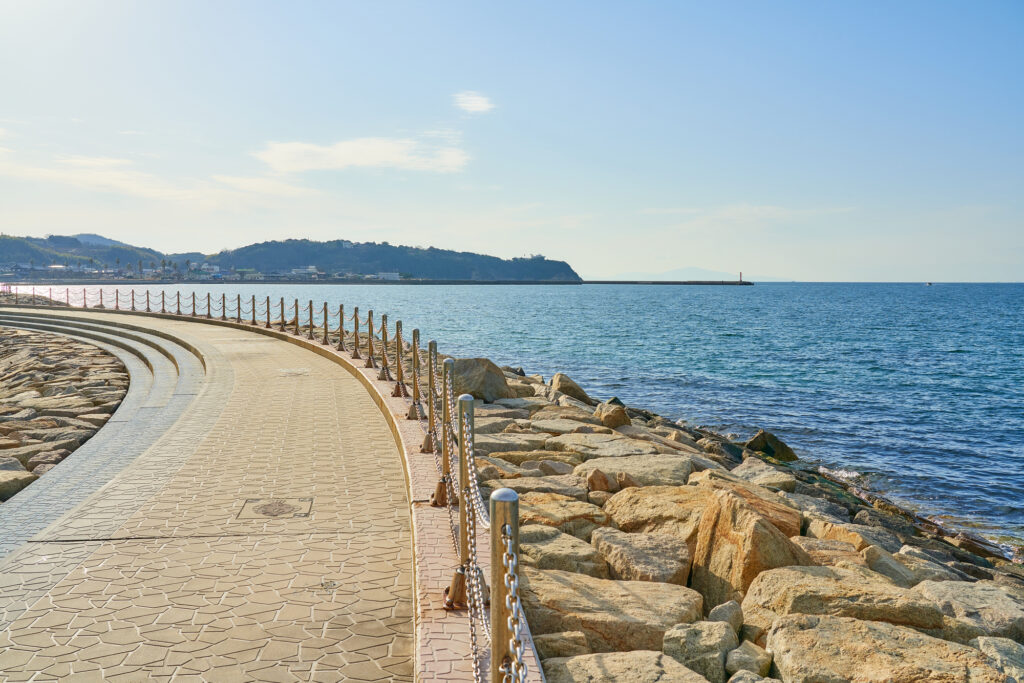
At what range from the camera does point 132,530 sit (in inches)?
228

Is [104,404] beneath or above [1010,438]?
above

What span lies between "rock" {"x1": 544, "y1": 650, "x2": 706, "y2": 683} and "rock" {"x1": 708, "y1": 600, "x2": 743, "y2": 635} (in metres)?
0.83

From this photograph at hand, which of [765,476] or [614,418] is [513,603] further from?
[614,418]

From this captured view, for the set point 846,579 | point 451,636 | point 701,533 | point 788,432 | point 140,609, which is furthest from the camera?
point 788,432

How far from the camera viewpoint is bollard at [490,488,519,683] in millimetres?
2605

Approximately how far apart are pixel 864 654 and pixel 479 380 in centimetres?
911

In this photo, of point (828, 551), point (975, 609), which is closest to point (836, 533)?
point (828, 551)

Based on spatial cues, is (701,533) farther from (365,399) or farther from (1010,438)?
(1010,438)

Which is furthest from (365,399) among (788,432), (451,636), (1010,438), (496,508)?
(1010,438)

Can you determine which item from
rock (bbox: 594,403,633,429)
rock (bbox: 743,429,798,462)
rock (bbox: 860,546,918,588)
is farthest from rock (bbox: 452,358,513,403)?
rock (bbox: 860,546,918,588)

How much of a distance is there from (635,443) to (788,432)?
10793mm

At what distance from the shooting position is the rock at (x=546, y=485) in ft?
22.4

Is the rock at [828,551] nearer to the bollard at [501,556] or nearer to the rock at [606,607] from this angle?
the rock at [606,607]

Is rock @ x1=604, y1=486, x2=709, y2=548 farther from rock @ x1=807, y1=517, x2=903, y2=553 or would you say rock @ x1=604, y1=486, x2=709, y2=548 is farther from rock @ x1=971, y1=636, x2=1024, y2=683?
rock @ x1=971, y1=636, x2=1024, y2=683
